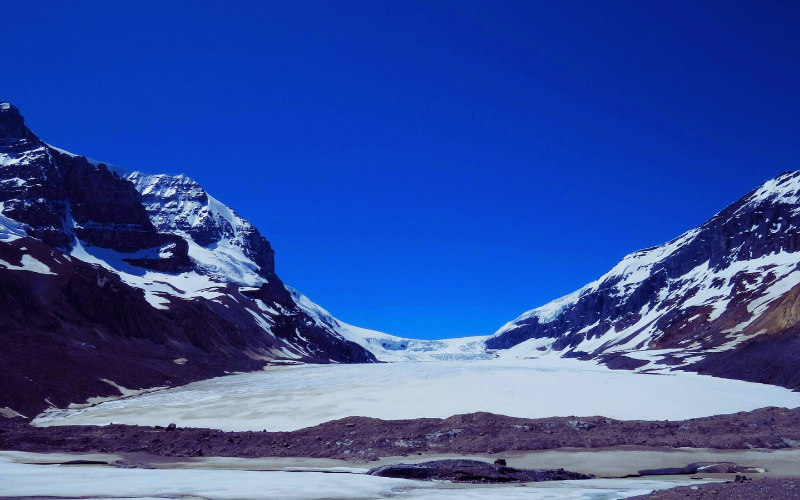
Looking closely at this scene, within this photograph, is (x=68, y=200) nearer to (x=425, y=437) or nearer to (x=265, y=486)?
(x=425, y=437)

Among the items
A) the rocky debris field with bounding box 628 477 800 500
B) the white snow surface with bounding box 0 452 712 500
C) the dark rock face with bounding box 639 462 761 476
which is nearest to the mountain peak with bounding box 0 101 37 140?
the white snow surface with bounding box 0 452 712 500

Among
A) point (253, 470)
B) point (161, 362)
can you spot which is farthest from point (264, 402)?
point (161, 362)

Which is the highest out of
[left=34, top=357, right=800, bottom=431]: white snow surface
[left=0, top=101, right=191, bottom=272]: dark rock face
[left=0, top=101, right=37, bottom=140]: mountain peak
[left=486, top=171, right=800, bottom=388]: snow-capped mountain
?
[left=0, top=101, right=37, bottom=140]: mountain peak

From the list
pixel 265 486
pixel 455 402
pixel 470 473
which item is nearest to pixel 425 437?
pixel 470 473

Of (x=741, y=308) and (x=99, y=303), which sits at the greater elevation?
(x=99, y=303)

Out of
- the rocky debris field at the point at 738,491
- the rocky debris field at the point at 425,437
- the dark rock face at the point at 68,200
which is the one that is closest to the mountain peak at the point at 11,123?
the dark rock face at the point at 68,200

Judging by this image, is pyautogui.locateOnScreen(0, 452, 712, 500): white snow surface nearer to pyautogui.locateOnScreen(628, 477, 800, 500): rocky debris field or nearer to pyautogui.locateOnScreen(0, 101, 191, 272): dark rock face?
pyautogui.locateOnScreen(628, 477, 800, 500): rocky debris field
